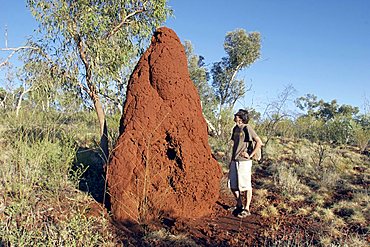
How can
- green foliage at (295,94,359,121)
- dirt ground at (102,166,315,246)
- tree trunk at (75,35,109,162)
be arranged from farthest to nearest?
green foliage at (295,94,359,121), tree trunk at (75,35,109,162), dirt ground at (102,166,315,246)

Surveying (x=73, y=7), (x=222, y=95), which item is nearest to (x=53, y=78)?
(x=73, y=7)

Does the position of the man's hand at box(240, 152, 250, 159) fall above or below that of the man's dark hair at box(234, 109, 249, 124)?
below

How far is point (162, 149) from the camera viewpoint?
509cm

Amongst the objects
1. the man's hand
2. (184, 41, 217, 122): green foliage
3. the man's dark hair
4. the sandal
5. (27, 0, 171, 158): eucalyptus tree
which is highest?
(184, 41, 217, 122): green foliage

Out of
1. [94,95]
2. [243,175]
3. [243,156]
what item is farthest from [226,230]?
[94,95]

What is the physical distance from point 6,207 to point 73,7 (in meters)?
4.31

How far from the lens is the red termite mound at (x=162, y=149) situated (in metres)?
4.83

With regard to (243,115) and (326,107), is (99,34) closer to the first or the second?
(243,115)

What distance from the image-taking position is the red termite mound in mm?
4828

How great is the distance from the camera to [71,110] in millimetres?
8453

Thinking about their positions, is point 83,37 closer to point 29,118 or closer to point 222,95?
point 29,118

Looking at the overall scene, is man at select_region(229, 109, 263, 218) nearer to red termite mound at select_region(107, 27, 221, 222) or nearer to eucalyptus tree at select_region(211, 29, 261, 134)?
red termite mound at select_region(107, 27, 221, 222)

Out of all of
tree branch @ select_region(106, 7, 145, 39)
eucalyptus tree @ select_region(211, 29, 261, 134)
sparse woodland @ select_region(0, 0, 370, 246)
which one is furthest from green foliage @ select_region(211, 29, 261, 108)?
tree branch @ select_region(106, 7, 145, 39)

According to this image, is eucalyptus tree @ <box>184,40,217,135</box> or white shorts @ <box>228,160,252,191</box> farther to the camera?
eucalyptus tree @ <box>184,40,217,135</box>
